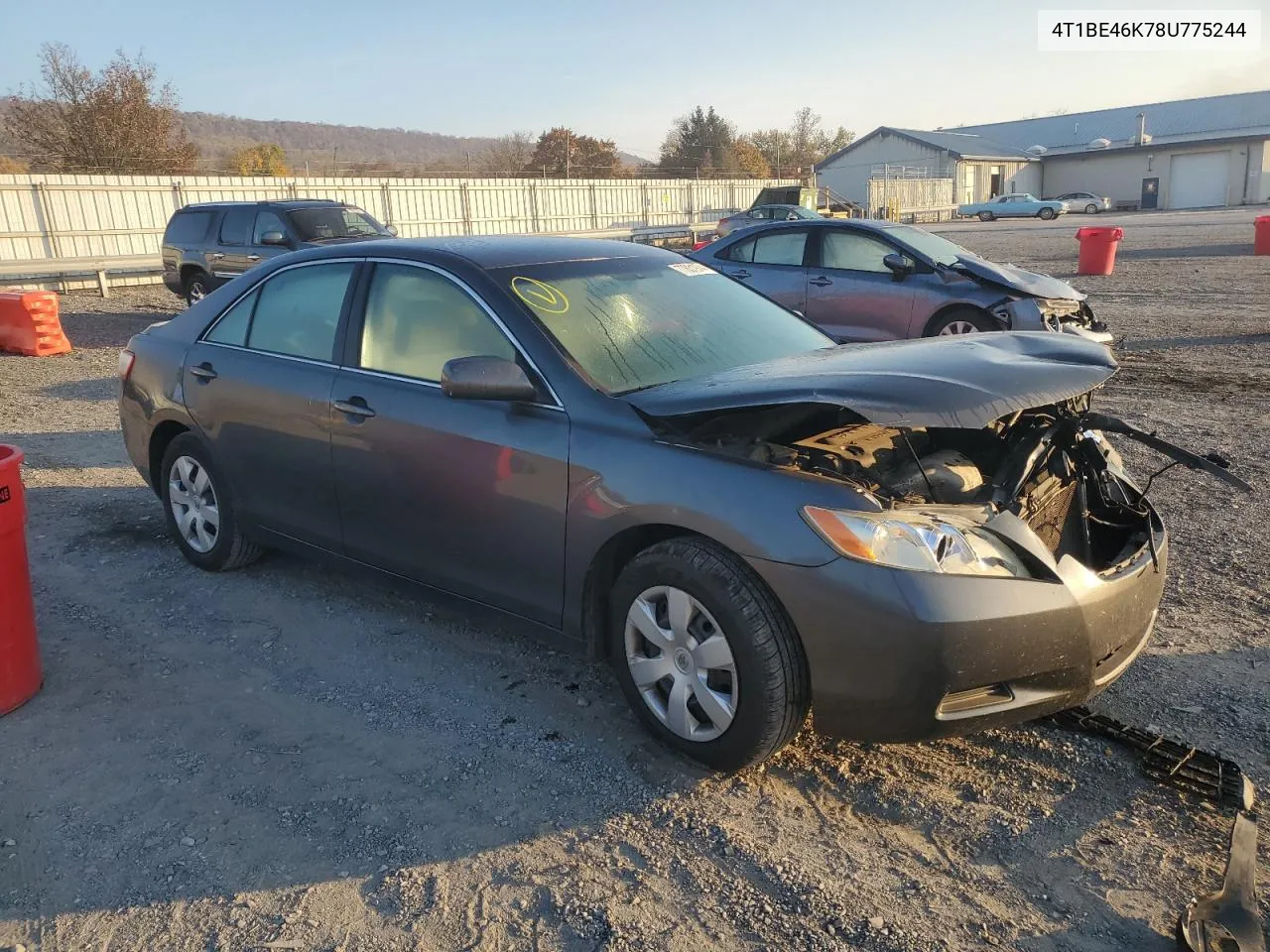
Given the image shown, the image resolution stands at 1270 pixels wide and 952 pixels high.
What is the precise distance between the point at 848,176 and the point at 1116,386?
63.2 meters

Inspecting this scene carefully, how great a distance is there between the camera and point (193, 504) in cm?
500

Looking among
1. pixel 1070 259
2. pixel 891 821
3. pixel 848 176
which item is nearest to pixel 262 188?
pixel 1070 259

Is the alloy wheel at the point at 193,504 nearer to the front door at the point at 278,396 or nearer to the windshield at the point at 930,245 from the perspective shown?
the front door at the point at 278,396

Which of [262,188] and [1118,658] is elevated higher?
[262,188]

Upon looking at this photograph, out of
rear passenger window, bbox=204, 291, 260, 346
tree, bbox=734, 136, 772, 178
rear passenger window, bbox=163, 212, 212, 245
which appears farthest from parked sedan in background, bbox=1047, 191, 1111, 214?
rear passenger window, bbox=204, 291, 260, 346

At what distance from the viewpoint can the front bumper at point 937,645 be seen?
8.95 feet

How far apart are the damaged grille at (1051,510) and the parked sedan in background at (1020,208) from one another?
55.5m

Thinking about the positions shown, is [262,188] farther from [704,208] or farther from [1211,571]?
[1211,571]

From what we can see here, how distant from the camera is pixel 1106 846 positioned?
110 inches

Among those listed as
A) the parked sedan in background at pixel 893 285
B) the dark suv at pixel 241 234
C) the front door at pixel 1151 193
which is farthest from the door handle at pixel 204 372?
the front door at pixel 1151 193

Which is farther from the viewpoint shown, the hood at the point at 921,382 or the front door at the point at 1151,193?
the front door at the point at 1151,193

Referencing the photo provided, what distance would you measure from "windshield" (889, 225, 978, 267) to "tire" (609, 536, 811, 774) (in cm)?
746

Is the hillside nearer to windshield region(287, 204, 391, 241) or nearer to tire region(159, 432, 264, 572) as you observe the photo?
windshield region(287, 204, 391, 241)

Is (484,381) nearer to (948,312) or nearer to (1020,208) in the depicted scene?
(948,312)
